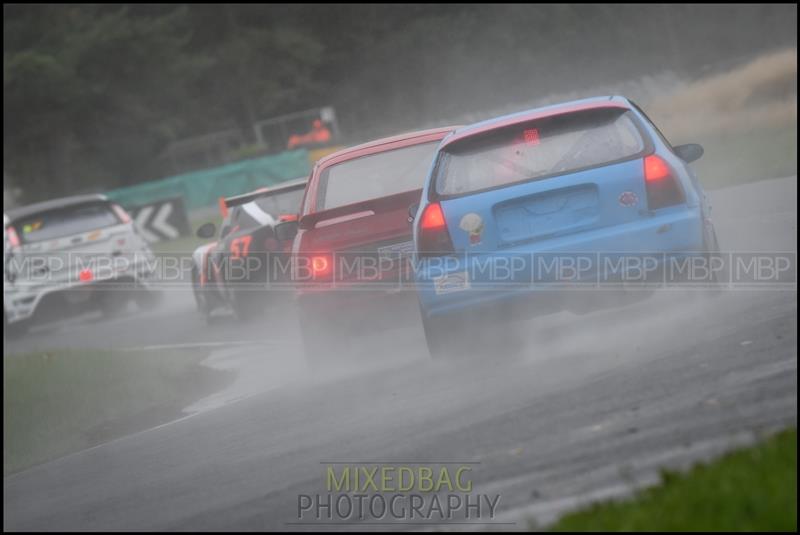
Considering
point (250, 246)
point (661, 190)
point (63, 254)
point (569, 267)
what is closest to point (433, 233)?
point (569, 267)

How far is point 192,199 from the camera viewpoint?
144 ft

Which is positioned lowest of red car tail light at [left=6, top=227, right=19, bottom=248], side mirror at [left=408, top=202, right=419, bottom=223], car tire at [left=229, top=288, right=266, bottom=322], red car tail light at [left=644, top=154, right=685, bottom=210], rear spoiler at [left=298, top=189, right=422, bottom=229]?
car tire at [left=229, top=288, right=266, bottom=322]

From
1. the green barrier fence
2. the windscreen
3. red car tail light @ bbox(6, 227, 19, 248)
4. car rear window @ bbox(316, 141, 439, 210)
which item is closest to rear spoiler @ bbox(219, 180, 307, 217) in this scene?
the windscreen

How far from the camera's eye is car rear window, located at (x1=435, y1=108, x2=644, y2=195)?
8.91 metres

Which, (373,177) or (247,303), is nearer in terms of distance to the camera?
(373,177)

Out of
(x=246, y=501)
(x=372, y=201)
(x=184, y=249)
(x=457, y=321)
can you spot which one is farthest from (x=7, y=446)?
(x=184, y=249)

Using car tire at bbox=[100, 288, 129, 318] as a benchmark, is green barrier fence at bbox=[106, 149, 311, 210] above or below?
above

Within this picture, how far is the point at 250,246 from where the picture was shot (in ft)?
48.9

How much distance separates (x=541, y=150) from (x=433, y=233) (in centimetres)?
88

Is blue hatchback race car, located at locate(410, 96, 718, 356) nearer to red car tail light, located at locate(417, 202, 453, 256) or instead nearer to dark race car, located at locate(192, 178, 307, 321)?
red car tail light, located at locate(417, 202, 453, 256)

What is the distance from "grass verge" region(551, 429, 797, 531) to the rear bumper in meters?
3.33

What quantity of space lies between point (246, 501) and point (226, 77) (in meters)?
73.1

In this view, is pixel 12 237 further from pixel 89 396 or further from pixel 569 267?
pixel 569 267

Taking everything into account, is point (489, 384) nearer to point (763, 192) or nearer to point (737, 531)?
point (737, 531)
